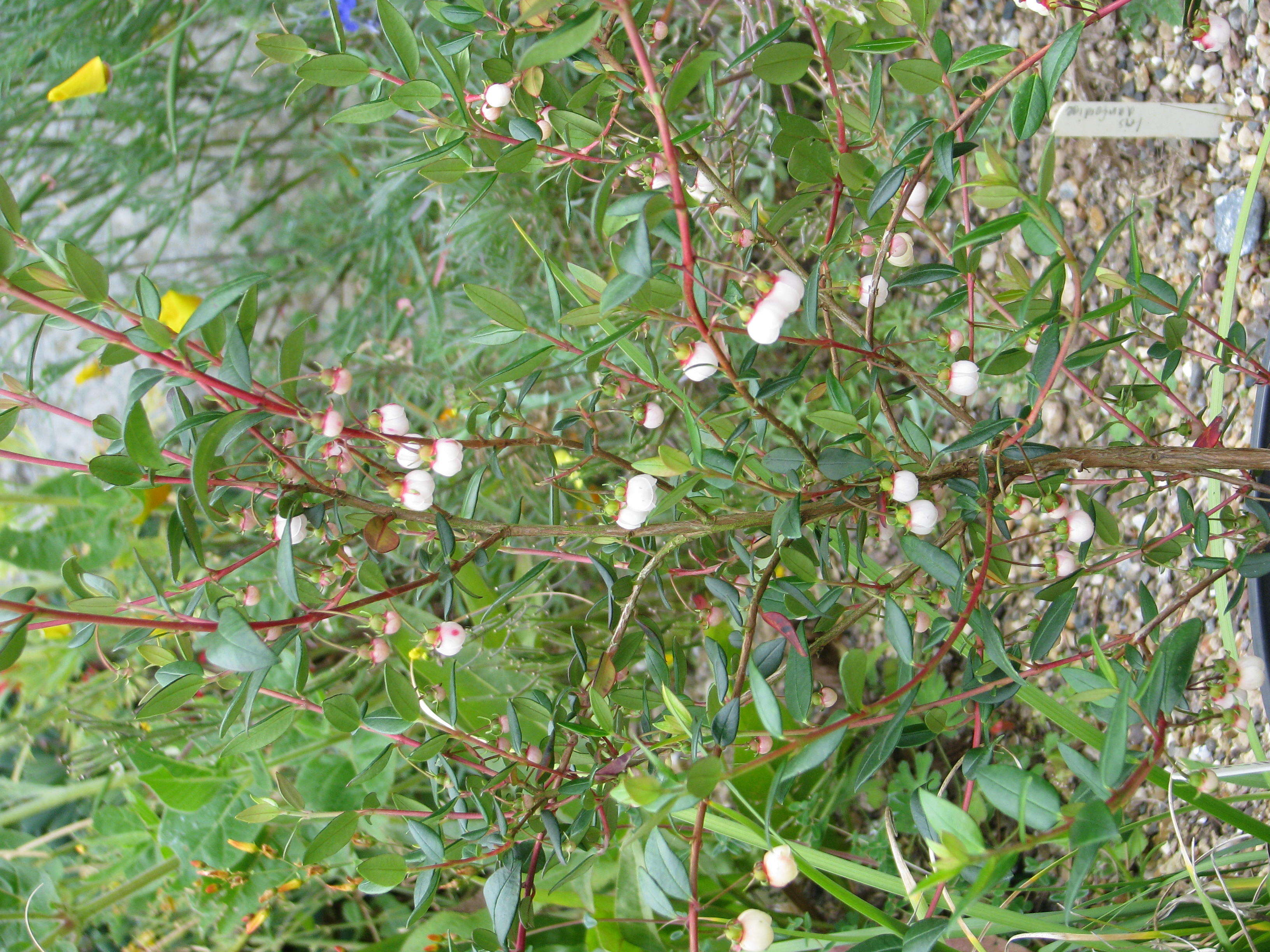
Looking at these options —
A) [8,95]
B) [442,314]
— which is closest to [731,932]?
[442,314]

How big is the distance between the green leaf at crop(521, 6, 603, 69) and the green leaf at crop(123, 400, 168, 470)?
0.21 meters

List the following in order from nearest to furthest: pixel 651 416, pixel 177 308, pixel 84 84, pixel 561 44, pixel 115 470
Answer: pixel 561 44
pixel 115 470
pixel 651 416
pixel 84 84
pixel 177 308

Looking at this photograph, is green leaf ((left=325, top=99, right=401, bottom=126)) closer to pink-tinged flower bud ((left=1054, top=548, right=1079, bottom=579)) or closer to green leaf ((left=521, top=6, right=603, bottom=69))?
green leaf ((left=521, top=6, right=603, bottom=69))

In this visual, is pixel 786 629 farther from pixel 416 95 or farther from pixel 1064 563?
pixel 416 95

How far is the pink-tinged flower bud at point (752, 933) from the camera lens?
355 mm

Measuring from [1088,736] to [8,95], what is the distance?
1.23m

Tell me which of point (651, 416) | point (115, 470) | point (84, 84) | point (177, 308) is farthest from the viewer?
point (177, 308)

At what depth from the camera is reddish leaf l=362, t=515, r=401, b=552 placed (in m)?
0.44

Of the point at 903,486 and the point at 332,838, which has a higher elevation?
the point at 903,486

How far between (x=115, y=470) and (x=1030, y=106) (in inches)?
17.1

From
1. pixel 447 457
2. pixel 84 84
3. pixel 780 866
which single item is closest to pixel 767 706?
Answer: pixel 780 866

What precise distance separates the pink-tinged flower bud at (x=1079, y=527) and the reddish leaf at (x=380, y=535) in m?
0.35

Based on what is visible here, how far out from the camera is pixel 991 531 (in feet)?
1.38

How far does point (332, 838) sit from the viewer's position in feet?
1.47
